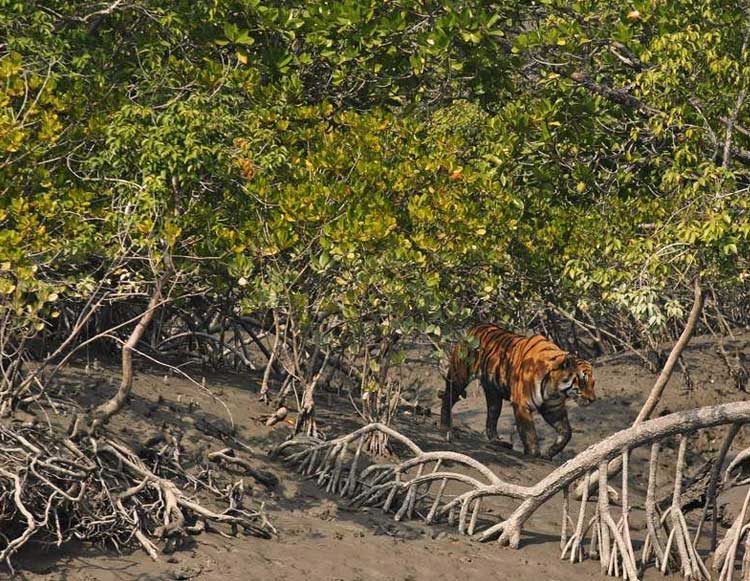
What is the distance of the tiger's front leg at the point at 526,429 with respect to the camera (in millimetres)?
15992

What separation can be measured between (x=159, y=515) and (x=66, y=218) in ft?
8.27

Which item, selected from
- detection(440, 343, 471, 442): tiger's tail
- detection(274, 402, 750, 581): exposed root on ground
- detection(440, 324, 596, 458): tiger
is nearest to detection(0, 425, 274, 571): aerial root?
detection(274, 402, 750, 581): exposed root on ground

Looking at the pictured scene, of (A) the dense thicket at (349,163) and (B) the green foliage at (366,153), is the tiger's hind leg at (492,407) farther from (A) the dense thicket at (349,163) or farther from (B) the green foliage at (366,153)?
(B) the green foliage at (366,153)

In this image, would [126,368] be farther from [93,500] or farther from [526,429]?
[526,429]

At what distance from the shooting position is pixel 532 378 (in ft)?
53.1

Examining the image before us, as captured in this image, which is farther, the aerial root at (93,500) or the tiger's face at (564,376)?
the tiger's face at (564,376)

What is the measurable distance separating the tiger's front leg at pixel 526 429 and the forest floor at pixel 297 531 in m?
0.16

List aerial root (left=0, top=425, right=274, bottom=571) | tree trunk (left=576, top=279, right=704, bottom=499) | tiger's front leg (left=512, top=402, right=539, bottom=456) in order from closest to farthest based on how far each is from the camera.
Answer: aerial root (left=0, top=425, right=274, bottom=571)
tree trunk (left=576, top=279, right=704, bottom=499)
tiger's front leg (left=512, top=402, right=539, bottom=456)

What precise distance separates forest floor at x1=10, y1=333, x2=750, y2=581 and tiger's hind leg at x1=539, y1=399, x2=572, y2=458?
40cm

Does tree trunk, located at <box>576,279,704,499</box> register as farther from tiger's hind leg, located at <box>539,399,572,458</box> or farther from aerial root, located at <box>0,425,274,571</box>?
aerial root, located at <box>0,425,274,571</box>

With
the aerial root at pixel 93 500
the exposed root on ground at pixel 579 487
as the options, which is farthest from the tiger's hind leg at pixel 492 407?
the aerial root at pixel 93 500

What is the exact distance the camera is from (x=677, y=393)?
20.0 meters

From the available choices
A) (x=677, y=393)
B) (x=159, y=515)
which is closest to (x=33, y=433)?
(x=159, y=515)

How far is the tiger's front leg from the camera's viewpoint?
630 inches
